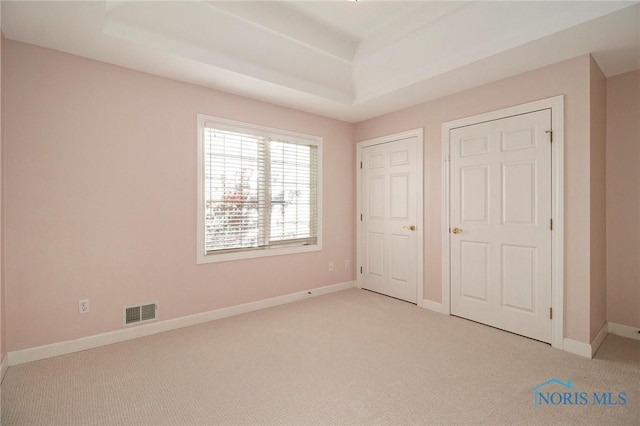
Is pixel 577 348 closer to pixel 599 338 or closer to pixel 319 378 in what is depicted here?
pixel 599 338

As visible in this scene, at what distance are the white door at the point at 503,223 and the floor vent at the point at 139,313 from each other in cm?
321

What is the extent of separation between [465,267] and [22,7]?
4.34 meters

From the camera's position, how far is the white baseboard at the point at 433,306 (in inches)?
148

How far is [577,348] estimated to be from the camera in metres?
2.72

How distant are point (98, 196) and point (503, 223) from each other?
3840 mm

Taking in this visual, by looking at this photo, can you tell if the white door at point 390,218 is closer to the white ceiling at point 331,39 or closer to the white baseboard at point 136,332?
the white ceiling at point 331,39

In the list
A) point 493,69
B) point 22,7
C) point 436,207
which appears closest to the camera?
point 22,7

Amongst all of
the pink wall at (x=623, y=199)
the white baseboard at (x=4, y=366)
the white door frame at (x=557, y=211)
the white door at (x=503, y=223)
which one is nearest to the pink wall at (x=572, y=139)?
the white door frame at (x=557, y=211)

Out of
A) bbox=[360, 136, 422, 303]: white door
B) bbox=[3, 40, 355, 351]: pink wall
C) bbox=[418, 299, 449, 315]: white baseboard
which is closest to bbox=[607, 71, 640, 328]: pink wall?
bbox=[418, 299, 449, 315]: white baseboard

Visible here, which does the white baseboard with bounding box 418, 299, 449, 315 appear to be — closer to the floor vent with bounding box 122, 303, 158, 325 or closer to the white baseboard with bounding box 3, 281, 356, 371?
the white baseboard with bounding box 3, 281, 356, 371

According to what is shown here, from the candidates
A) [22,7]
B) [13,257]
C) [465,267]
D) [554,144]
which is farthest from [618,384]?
[22,7]

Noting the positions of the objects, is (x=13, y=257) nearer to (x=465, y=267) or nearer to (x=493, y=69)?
(x=465, y=267)

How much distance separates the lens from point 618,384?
2.25m

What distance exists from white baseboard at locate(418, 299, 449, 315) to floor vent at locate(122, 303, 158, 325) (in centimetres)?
301
